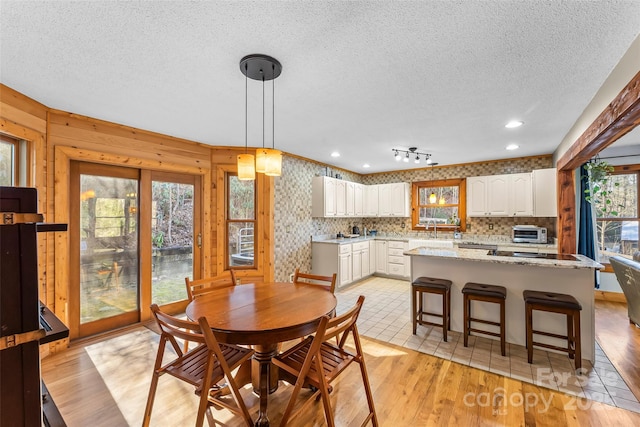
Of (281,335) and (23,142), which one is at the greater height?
(23,142)

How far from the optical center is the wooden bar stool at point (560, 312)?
2459mm

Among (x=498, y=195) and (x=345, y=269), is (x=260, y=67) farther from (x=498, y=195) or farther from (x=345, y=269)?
(x=498, y=195)

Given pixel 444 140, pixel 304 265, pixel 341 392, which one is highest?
pixel 444 140

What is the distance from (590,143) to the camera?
2762 millimetres

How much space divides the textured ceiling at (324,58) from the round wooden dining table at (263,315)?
5.74 ft

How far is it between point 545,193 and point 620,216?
1.31 meters

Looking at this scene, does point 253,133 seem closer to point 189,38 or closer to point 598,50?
point 189,38

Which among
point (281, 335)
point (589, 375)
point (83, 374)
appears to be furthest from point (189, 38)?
point (589, 375)

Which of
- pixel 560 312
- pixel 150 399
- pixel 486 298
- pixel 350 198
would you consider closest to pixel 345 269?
pixel 350 198

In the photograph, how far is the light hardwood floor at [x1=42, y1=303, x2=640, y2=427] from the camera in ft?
6.46

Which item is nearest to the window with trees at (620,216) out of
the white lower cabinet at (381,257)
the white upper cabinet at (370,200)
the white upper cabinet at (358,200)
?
the white lower cabinet at (381,257)

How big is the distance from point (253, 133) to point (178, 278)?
231 centimetres

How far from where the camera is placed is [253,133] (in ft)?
12.2

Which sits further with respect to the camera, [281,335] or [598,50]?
[598,50]
